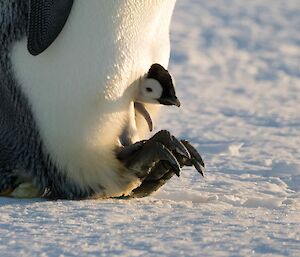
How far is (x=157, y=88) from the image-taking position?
3361 mm

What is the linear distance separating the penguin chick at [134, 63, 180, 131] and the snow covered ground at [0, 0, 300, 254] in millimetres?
310

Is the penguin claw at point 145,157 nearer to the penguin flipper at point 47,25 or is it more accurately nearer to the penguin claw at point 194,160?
the penguin claw at point 194,160

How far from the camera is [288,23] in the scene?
7.23 metres

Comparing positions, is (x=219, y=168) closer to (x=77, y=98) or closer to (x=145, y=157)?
(x=145, y=157)

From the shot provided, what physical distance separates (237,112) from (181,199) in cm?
181

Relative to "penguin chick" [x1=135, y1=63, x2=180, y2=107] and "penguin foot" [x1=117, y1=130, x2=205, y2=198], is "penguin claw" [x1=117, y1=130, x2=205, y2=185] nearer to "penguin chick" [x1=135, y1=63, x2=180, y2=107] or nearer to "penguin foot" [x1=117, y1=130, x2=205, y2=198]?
"penguin foot" [x1=117, y1=130, x2=205, y2=198]

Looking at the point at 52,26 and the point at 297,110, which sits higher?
the point at 52,26

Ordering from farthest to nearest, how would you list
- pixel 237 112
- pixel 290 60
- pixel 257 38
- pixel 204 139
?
pixel 257 38 < pixel 290 60 < pixel 237 112 < pixel 204 139

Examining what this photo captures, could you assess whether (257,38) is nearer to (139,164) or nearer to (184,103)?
(184,103)

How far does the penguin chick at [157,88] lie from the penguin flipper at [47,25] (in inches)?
12.5

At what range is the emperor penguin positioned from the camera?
127 inches

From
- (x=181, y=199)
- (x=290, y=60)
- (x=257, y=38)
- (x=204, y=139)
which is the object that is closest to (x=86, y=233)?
(x=181, y=199)

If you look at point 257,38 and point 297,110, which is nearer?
point 297,110

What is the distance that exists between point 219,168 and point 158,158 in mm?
830
